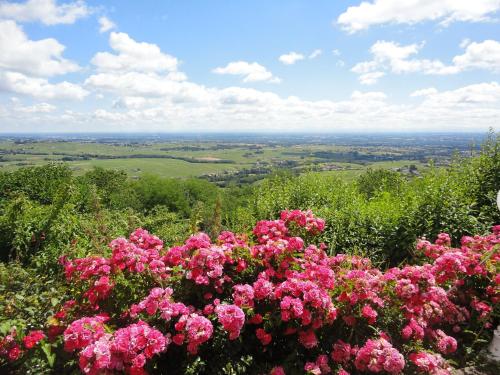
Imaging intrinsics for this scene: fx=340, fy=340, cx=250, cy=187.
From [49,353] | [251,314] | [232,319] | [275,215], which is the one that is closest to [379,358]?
[251,314]

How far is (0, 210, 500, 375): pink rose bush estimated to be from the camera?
295 cm

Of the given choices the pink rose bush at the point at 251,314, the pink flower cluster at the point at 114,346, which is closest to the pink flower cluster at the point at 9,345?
the pink rose bush at the point at 251,314

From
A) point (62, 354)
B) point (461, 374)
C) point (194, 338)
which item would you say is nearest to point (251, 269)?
point (194, 338)

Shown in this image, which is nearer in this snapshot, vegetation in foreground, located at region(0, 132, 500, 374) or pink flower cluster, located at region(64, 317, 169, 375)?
pink flower cluster, located at region(64, 317, 169, 375)

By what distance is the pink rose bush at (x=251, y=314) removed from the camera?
2.95 m

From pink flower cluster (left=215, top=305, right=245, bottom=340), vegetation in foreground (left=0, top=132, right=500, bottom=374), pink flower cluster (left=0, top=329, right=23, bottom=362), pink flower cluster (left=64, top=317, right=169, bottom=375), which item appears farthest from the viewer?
vegetation in foreground (left=0, top=132, right=500, bottom=374)

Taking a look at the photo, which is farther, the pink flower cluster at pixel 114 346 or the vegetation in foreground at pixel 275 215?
the vegetation in foreground at pixel 275 215

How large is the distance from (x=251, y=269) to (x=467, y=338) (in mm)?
2992

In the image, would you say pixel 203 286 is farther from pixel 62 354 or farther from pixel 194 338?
pixel 62 354

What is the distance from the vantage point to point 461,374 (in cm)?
377

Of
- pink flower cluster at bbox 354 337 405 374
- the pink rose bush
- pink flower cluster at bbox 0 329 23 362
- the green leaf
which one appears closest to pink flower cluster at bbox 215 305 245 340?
the pink rose bush

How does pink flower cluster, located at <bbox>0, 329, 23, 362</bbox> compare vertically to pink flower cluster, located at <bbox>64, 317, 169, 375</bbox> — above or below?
below

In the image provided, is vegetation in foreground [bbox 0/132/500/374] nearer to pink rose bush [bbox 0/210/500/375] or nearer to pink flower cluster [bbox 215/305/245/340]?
pink rose bush [bbox 0/210/500/375]

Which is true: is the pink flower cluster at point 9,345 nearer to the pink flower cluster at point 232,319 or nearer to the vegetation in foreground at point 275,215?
the vegetation in foreground at point 275,215
